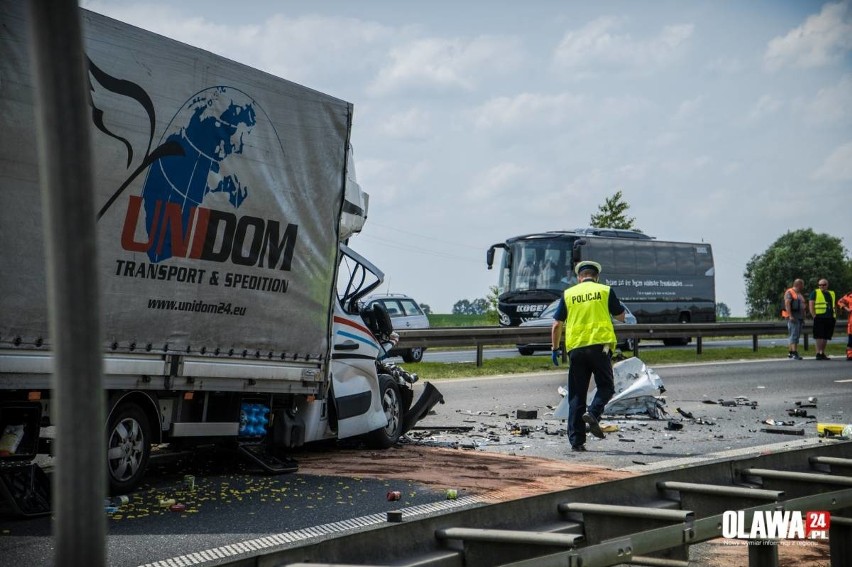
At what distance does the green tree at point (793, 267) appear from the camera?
5472 inches

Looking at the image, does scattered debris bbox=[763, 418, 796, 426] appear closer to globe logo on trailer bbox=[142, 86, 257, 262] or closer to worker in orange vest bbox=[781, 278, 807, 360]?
globe logo on trailer bbox=[142, 86, 257, 262]

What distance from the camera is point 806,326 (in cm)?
3241

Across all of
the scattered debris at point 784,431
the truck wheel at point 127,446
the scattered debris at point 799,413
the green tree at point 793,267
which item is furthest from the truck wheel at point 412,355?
the green tree at point 793,267

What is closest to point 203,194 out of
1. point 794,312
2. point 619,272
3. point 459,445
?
point 459,445

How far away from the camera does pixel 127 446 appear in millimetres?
7762

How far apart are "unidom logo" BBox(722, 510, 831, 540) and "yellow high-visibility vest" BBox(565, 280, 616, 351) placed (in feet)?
20.3

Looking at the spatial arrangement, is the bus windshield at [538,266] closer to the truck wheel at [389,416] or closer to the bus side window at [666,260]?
the bus side window at [666,260]

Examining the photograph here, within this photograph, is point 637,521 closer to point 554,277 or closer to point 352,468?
point 352,468

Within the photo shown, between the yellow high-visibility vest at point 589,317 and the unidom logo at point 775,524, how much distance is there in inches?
243

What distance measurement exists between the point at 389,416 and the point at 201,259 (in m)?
3.28

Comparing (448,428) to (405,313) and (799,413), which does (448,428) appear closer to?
(799,413)

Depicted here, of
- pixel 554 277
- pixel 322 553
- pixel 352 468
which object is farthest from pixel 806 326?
pixel 322 553

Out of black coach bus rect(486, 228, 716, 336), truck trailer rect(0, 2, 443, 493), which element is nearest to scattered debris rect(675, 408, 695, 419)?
truck trailer rect(0, 2, 443, 493)

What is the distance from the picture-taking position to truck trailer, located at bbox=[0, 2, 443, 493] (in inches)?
273
